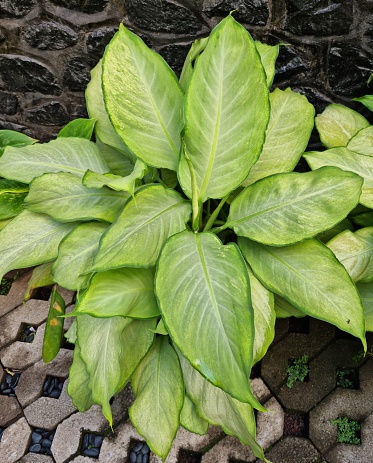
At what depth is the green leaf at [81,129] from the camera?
4.79 feet

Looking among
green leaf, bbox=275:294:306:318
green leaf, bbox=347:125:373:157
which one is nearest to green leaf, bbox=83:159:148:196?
green leaf, bbox=275:294:306:318

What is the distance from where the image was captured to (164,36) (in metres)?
1.56

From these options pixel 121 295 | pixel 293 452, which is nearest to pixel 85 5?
pixel 121 295

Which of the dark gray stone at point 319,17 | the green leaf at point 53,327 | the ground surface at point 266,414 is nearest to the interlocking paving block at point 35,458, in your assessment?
the ground surface at point 266,414

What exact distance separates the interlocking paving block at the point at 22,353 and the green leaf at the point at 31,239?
1.51ft

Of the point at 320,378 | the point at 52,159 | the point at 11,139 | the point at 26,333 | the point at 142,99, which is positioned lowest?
the point at 26,333

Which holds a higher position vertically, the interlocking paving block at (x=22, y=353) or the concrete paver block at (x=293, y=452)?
the concrete paver block at (x=293, y=452)

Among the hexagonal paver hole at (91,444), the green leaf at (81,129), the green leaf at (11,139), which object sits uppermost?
the green leaf at (81,129)

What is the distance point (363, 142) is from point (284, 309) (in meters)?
0.55

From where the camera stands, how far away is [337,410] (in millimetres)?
1375

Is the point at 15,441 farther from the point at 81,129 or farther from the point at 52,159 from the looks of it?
the point at 81,129

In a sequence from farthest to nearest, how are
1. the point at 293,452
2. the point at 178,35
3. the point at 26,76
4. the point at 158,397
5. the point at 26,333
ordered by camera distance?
the point at 26,76 < the point at 26,333 < the point at 178,35 < the point at 293,452 < the point at 158,397

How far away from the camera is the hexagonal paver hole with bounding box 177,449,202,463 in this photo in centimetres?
136

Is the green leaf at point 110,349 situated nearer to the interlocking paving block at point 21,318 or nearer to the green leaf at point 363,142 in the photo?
the interlocking paving block at point 21,318
